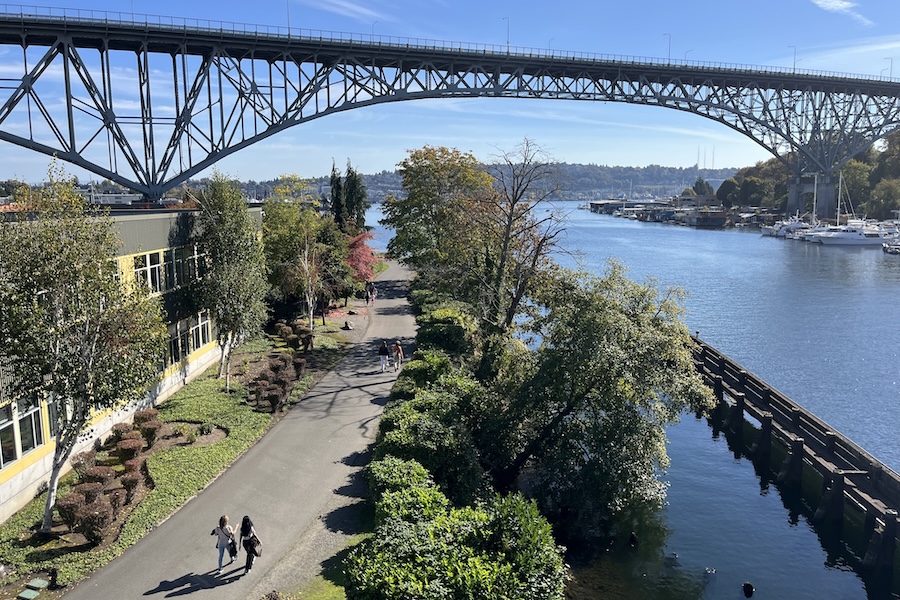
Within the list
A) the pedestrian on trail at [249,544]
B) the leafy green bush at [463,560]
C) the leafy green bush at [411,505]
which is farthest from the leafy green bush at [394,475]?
the pedestrian on trail at [249,544]

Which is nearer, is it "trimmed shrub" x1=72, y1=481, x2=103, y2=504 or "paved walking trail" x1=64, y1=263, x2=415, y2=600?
"paved walking trail" x1=64, y1=263, x2=415, y2=600

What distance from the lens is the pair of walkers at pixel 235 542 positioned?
1262 centimetres

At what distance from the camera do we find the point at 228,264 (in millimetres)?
23922

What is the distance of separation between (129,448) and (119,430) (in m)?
1.48

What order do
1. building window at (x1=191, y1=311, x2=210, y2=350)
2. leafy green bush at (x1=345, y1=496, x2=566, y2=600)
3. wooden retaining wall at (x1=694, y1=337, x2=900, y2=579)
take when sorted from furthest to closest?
building window at (x1=191, y1=311, x2=210, y2=350)
wooden retaining wall at (x1=694, y1=337, x2=900, y2=579)
leafy green bush at (x1=345, y1=496, x2=566, y2=600)

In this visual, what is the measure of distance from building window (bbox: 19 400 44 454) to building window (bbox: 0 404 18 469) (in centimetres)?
29

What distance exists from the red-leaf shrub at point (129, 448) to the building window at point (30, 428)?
6.14 feet

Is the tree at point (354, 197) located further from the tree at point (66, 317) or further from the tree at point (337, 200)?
the tree at point (66, 317)

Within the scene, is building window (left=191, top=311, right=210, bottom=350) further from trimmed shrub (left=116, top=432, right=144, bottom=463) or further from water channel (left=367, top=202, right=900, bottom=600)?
water channel (left=367, top=202, right=900, bottom=600)

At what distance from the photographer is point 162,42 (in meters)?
39.7

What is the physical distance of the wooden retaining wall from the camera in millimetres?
16828

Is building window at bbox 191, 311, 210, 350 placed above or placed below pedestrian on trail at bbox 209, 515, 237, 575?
above

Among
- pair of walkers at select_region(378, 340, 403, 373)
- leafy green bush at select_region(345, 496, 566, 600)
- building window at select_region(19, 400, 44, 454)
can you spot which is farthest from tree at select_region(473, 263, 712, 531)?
building window at select_region(19, 400, 44, 454)

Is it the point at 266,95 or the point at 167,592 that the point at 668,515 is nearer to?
the point at 167,592
